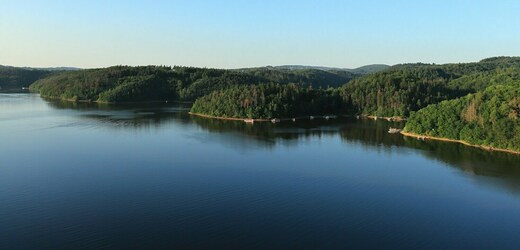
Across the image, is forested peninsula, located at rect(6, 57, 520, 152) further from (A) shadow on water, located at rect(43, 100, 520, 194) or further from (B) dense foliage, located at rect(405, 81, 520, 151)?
(A) shadow on water, located at rect(43, 100, 520, 194)

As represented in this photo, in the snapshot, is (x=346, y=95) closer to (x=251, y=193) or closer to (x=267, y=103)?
(x=267, y=103)

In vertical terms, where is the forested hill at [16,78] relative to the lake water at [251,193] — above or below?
above

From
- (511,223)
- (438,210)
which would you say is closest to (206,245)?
(438,210)

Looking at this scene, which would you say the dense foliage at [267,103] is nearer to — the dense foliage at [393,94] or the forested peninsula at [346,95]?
the forested peninsula at [346,95]

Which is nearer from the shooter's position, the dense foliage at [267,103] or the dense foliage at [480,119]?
the dense foliage at [480,119]

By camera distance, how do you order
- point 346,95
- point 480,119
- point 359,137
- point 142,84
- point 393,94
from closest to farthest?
point 480,119, point 359,137, point 393,94, point 346,95, point 142,84

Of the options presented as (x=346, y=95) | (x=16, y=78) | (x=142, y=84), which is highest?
(x=16, y=78)

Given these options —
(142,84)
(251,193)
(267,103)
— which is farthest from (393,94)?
(142,84)

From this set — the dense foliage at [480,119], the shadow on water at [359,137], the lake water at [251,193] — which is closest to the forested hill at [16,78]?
the shadow on water at [359,137]
